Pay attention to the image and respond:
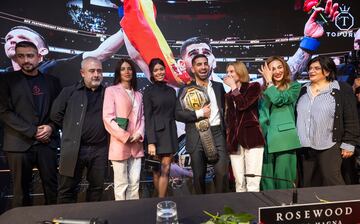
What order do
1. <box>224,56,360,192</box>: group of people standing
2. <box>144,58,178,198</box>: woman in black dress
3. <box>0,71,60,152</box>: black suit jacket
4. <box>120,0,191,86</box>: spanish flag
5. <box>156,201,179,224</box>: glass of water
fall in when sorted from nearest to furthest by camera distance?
<box>156,201,179,224</box>: glass of water, <box>0,71,60,152</box>: black suit jacket, <box>224,56,360,192</box>: group of people standing, <box>144,58,178,198</box>: woman in black dress, <box>120,0,191,86</box>: spanish flag

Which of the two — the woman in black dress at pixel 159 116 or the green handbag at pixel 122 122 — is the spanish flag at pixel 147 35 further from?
the green handbag at pixel 122 122

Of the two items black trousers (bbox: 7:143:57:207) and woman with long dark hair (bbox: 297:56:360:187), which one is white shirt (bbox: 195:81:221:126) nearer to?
woman with long dark hair (bbox: 297:56:360:187)

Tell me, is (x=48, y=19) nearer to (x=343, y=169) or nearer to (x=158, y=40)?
(x=158, y=40)

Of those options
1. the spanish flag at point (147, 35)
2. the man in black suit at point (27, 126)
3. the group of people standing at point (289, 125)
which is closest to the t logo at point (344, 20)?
the group of people standing at point (289, 125)

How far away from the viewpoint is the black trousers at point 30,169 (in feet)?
8.07

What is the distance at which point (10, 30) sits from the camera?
3.16 metres

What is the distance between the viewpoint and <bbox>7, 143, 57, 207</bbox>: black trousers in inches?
96.9

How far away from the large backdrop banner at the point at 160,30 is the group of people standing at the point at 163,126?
79 cm

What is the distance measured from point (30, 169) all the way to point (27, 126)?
13.7 inches

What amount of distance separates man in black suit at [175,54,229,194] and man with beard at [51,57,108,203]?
64 cm

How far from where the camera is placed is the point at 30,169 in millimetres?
2521

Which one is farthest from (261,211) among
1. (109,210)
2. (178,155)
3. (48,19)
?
(48,19)

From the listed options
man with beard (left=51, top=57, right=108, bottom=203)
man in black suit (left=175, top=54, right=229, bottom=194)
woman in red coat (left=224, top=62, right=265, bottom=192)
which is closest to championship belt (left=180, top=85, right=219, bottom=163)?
man in black suit (left=175, top=54, right=229, bottom=194)

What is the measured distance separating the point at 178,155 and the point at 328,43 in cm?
216
